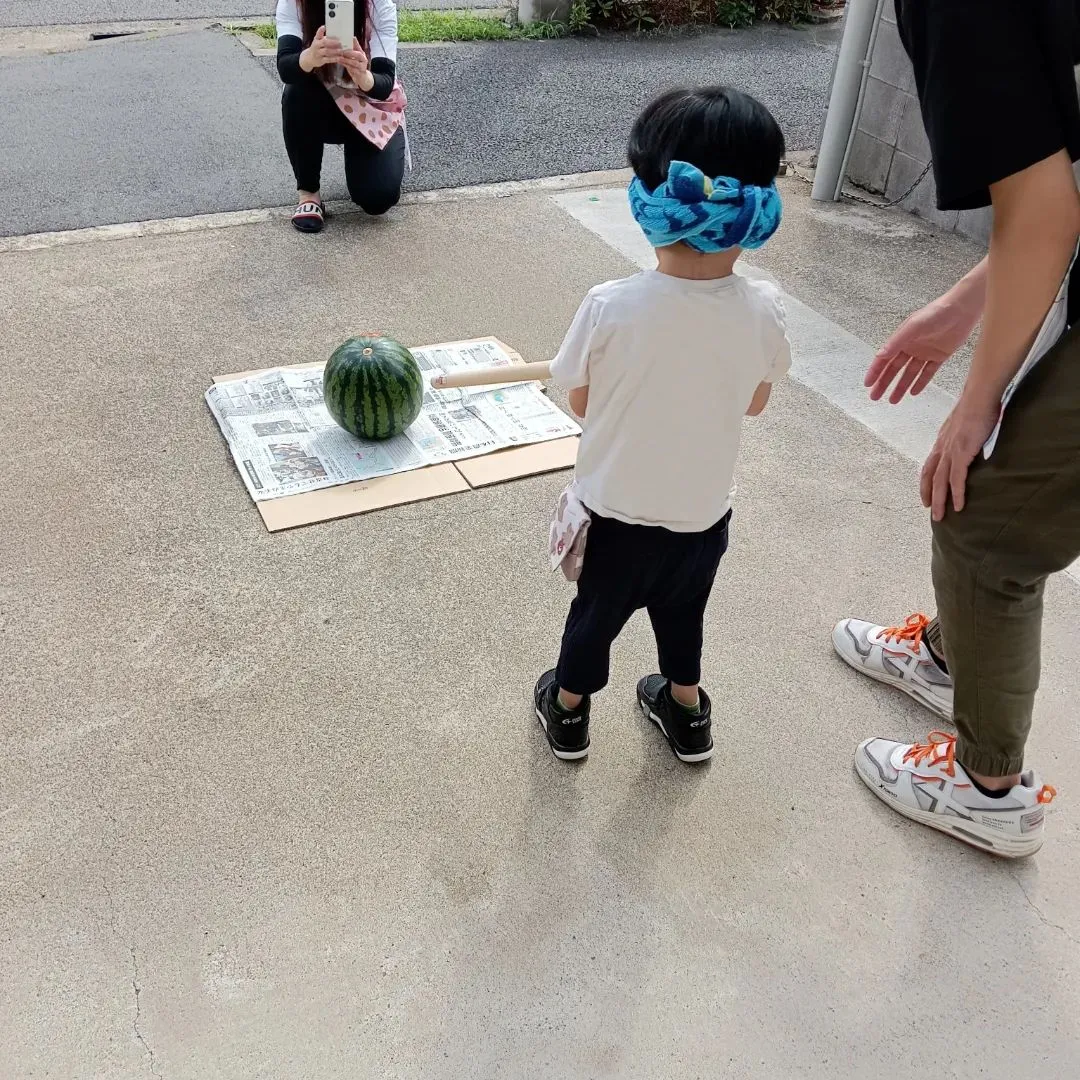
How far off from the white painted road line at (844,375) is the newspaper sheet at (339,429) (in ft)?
3.20

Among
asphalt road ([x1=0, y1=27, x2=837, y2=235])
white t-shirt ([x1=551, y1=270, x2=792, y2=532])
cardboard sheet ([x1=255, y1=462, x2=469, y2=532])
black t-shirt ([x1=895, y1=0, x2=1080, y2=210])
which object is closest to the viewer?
black t-shirt ([x1=895, y1=0, x2=1080, y2=210])

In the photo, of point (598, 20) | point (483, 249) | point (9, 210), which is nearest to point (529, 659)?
point (483, 249)

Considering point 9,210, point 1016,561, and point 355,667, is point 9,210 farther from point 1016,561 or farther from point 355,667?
point 1016,561

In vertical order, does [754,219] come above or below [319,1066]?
above

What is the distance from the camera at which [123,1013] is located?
1600 mm

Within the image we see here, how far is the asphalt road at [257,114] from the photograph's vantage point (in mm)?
4625

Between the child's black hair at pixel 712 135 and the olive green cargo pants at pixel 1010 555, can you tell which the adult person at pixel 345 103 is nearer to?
the child's black hair at pixel 712 135

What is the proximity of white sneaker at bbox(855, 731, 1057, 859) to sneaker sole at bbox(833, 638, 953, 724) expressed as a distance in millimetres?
164

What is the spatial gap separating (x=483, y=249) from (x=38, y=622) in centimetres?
259

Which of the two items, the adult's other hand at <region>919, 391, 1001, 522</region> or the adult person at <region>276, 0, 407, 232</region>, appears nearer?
the adult's other hand at <region>919, 391, 1001, 522</region>

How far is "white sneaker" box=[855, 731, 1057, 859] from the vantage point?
6.23ft

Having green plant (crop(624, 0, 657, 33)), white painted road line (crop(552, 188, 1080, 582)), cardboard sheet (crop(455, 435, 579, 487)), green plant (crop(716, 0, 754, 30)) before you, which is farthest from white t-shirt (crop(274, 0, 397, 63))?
green plant (crop(716, 0, 754, 30))

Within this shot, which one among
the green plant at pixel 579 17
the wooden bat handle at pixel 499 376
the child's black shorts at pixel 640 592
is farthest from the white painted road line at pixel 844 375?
the green plant at pixel 579 17

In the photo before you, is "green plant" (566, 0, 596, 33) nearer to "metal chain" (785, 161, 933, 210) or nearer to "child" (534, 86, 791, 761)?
"metal chain" (785, 161, 933, 210)
